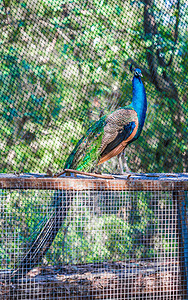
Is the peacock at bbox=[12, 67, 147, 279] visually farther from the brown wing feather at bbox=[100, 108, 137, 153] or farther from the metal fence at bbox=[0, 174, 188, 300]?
the metal fence at bbox=[0, 174, 188, 300]

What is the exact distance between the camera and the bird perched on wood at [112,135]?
2441 millimetres

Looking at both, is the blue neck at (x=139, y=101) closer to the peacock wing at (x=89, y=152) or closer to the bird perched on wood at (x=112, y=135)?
the bird perched on wood at (x=112, y=135)

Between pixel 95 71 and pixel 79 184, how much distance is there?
229 cm

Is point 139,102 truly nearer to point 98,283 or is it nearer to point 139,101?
point 139,101

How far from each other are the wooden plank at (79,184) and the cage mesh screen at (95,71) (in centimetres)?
193

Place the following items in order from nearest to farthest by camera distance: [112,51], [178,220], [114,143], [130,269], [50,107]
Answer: [178,220]
[130,269]
[114,143]
[112,51]
[50,107]

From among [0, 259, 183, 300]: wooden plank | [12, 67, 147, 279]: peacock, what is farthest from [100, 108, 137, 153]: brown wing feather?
[0, 259, 183, 300]: wooden plank

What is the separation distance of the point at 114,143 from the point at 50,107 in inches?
62.3

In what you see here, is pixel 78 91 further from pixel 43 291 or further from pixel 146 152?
pixel 43 291

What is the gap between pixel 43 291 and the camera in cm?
181

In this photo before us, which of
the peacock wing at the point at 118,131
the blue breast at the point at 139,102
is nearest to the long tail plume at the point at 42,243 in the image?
the peacock wing at the point at 118,131

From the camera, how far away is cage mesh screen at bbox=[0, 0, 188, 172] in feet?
11.7

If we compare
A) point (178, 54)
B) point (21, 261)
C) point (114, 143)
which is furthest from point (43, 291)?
point (178, 54)

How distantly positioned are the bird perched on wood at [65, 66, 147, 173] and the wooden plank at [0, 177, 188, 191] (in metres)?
0.80
